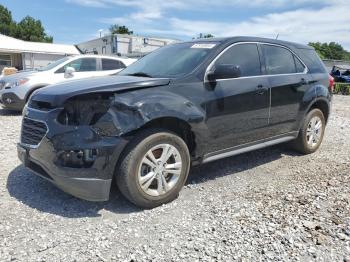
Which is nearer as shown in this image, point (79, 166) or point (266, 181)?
point (79, 166)

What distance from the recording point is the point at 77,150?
3.23 m

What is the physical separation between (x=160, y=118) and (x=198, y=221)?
1.11 metres

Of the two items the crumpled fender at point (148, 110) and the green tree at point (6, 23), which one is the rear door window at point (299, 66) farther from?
the green tree at point (6, 23)

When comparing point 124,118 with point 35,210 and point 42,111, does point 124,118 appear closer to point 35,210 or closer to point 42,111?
point 42,111

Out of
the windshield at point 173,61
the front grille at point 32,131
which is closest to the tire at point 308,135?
the windshield at point 173,61

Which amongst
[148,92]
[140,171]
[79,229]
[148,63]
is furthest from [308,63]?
[79,229]

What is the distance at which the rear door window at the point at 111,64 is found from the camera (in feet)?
33.6

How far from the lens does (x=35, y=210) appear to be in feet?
11.6

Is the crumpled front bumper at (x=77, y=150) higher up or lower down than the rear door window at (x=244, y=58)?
lower down

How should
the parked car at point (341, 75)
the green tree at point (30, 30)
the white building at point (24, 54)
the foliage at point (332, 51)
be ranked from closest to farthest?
the parked car at point (341, 75), the white building at point (24, 54), the green tree at point (30, 30), the foliage at point (332, 51)

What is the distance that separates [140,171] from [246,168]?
2079mm

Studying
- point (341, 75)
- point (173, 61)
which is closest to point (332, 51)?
point (341, 75)

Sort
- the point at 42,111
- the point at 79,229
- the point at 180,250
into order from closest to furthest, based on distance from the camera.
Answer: the point at 180,250
the point at 79,229
the point at 42,111

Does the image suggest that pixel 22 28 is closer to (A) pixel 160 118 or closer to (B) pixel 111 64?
(B) pixel 111 64
